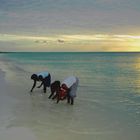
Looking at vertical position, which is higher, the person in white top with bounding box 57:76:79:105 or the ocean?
the person in white top with bounding box 57:76:79:105

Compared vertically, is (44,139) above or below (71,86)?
below

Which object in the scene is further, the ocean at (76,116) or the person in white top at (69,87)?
the person in white top at (69,87)

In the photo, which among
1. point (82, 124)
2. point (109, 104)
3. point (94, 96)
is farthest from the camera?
point (94, 96)

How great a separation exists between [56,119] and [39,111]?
1.09m

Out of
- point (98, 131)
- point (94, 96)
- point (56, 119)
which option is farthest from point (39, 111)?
point (94, 96)

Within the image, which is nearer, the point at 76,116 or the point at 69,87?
the point at 76,116

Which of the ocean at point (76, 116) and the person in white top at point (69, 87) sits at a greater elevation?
the person in white top at point (69, 87)

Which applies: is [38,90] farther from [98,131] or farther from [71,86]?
[98,131]

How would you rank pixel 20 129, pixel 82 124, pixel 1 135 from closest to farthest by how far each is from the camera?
pixel 1 135 → pixel 20 129 → pixel 82 124

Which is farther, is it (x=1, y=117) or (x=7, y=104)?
(x=7, y=104)

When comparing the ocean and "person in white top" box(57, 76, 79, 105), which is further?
"person in white top" box(57, 76, 79, 105)

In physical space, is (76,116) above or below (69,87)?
below

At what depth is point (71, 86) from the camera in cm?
1133

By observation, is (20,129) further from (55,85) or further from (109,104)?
(109,104)
